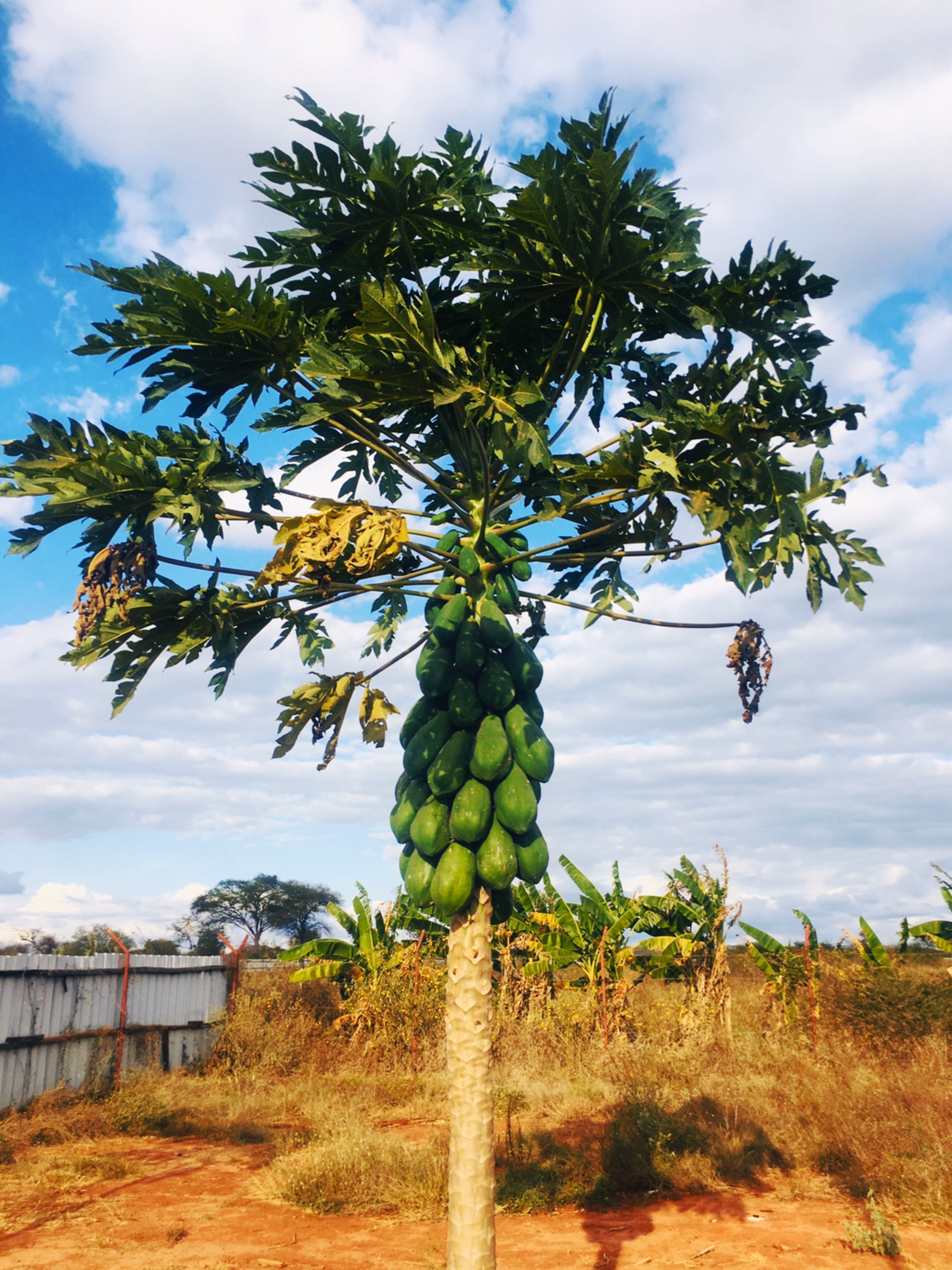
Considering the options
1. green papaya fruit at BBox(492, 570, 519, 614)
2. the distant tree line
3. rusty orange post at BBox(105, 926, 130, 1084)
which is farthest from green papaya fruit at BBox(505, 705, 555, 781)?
the distant tree line

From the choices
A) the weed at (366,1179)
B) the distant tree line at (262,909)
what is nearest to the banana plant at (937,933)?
the weed at (366,1179)

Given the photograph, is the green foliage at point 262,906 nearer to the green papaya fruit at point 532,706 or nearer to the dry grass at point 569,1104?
the dry grass at point 569,1104

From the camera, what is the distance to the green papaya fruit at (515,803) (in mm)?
4770

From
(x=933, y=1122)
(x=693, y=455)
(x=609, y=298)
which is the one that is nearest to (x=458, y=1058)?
(x=693, y=455)

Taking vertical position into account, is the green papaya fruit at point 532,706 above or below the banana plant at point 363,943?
above

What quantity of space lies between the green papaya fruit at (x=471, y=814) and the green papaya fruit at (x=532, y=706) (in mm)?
571

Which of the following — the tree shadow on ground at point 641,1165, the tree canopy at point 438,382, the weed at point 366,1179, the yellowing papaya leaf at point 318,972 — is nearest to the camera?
the tree canopy at point 438,382

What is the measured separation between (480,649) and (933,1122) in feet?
26.2

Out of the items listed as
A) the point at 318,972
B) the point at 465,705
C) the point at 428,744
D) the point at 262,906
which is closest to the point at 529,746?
the point at 465,705

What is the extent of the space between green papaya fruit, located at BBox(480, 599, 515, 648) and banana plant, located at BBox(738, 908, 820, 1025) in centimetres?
1150

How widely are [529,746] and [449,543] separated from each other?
1.49 metres

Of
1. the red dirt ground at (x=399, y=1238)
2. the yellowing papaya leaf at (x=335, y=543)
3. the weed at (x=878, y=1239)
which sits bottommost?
the red dirt ground at (x=399, y=1238)

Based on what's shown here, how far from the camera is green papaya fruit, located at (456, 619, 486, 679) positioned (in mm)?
5023

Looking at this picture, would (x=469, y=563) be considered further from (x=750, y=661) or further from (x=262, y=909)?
(x=262, y=909)
